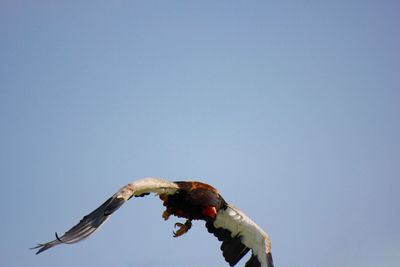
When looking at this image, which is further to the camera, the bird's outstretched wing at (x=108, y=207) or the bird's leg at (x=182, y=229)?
the bird's leg at (x=182, y=229)

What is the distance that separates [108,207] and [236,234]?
4819 mm

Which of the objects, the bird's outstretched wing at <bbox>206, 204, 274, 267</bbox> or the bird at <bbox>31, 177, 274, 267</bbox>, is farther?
the bird's outstretched wing at <bbox>206, 204, 274, 267</bbox>

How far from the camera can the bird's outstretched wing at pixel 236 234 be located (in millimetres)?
17609

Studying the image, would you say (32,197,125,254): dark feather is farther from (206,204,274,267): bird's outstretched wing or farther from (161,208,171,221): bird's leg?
(206,204,274,267): bird's outstretched wing

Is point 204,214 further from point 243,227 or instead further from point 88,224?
point 88,224

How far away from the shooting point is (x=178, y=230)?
665 inches

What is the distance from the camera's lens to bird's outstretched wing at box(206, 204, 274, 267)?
17609mm

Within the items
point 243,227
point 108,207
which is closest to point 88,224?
point 108,207

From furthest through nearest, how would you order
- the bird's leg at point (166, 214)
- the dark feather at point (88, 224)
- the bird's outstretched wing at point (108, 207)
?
the bird's leg at point (166, 214), the bird's outstretched wing at point (108, 207), the dark feather at point (88, 224)

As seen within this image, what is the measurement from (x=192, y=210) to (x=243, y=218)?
5.56 feet

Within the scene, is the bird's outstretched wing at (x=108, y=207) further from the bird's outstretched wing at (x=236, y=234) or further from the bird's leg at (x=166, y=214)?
the bird's outstretched wing at (x=236, y=234)

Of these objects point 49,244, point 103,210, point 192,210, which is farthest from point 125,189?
point 49,244

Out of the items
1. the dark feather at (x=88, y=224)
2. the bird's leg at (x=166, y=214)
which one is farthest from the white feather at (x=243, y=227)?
the dark feather at (x=88, y=224)

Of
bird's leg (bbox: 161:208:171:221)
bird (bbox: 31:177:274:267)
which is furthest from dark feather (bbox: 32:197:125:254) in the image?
bird's leg (bbox: 161:208:171:221)
